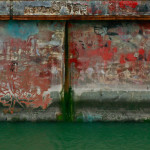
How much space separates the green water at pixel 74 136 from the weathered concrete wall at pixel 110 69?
13.7 inches

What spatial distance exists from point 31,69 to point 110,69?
189 centimetres

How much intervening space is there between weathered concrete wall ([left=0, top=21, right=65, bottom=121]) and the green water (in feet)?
1.23

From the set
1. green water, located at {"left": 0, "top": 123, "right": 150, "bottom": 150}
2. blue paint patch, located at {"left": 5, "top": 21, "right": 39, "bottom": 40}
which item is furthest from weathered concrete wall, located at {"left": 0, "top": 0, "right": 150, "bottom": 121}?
green water, located at {"left": 0, "top": 123, "right": 150, "bottom": 150}

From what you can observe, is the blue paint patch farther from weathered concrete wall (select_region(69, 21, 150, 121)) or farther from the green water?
the green water

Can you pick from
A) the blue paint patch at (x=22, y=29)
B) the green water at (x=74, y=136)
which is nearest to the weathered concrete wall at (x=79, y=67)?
the blue paint patch at (x=22, y=29)

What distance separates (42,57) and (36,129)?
167cm

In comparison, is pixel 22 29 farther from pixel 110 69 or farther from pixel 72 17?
pixel 110 69

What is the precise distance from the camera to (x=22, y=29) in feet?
19.1

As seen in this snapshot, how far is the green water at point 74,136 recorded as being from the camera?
482cm

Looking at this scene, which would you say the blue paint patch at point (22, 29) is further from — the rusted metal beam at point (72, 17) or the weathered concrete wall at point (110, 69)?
the weathered concrete wall at point (110, 69)

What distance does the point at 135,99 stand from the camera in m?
6.04

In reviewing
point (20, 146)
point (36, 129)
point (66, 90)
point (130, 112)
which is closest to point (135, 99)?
point (130, 112)

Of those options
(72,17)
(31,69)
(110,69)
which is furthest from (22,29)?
(110,69)

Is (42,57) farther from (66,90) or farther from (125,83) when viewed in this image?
(125,83)
